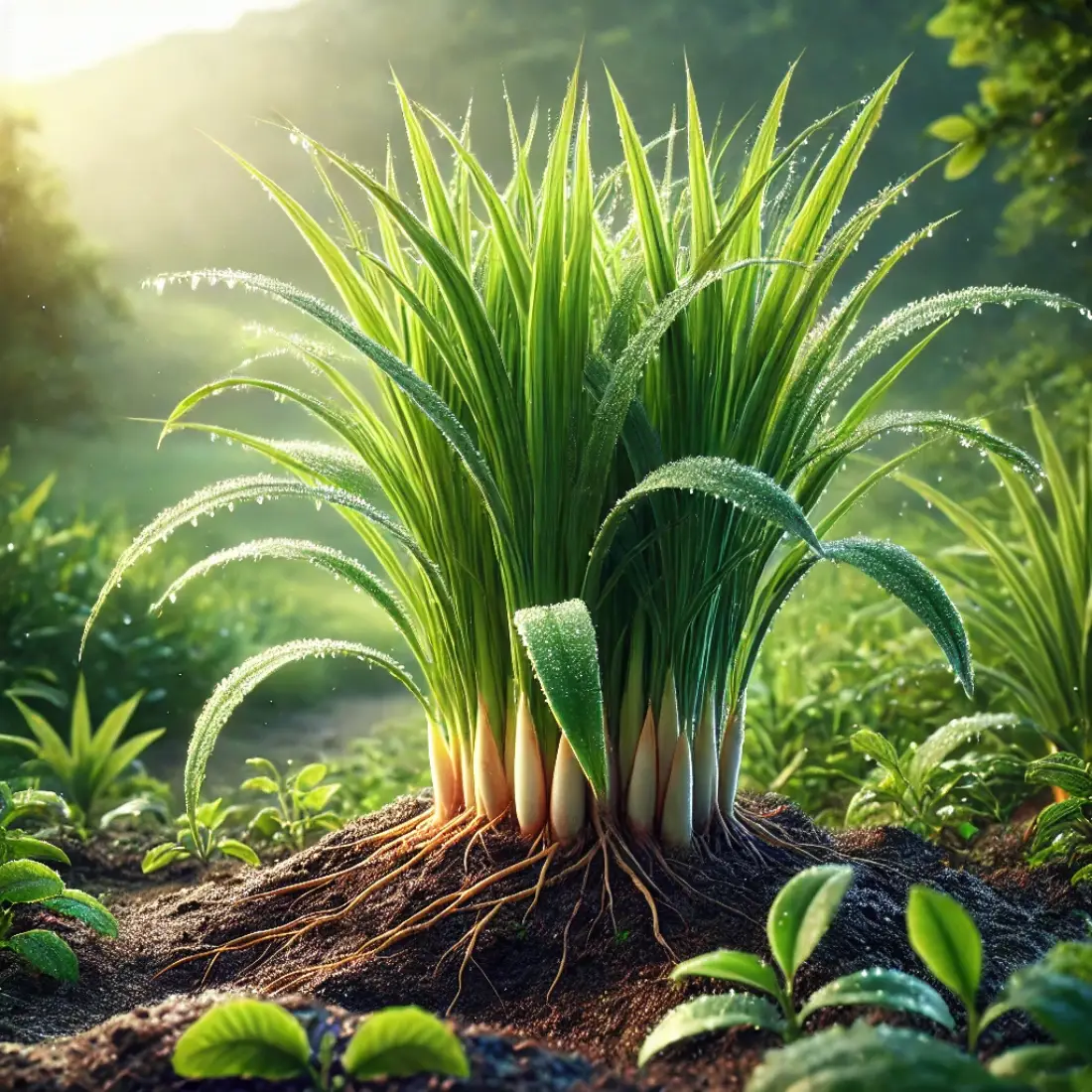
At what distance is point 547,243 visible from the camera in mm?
952

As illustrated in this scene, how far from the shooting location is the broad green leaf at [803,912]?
648mm

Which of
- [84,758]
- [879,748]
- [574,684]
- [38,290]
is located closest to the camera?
[574,684]

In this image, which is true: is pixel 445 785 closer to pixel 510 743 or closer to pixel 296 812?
pixel 510 743

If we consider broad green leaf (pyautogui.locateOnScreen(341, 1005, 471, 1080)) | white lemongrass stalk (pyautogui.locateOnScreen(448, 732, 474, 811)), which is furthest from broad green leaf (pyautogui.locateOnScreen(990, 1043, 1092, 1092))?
white lemongrass stalk (pyautogui.locateOnScreen(448, 732, 474, 811))

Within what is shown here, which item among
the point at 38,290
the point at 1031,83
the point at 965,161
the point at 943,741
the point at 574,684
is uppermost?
the point at 38,290

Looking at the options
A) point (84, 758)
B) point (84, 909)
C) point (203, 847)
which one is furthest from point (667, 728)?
point (84, 758)

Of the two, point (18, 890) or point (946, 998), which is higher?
point (18, 890)

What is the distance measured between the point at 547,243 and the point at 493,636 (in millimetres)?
385

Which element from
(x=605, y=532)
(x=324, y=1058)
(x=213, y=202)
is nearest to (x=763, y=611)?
(x=605, y=532)

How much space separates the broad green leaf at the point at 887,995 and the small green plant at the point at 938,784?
679 millimetres

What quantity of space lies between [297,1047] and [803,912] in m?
0.32

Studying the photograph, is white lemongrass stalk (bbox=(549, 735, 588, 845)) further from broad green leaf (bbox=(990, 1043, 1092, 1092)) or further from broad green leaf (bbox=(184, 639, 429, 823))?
broad green leaf (bbox=(990, 1043, 1092, 1092))

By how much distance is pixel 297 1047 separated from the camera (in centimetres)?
60

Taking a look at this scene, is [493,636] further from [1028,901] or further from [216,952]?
[1028,901]
